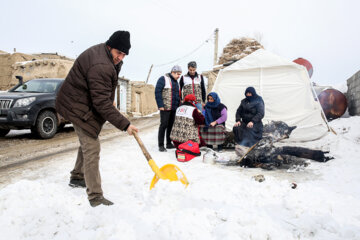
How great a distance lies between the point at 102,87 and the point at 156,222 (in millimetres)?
1305

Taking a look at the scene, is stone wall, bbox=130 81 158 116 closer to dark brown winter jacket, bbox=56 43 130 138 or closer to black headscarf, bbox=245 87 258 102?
black headscarf, bbox=245 87 258 102

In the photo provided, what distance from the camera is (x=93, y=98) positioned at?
6.81 ft

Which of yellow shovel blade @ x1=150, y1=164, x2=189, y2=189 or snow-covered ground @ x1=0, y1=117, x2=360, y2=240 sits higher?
yellow shovel blade @ x1=150, y1=164, x2=189, y2=189

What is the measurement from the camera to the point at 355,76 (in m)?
7.54

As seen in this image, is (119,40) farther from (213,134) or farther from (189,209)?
(213,134)

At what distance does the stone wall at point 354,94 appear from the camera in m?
7.19

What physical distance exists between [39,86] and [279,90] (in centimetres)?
701

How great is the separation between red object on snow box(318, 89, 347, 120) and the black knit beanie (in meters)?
8.61

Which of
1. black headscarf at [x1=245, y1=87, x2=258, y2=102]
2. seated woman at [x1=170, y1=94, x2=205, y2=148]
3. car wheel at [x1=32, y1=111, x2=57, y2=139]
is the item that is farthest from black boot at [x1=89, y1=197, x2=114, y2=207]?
car wheel at [x1=32, y1=111, x2=57, y2=139]

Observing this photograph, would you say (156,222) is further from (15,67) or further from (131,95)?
(131,95)

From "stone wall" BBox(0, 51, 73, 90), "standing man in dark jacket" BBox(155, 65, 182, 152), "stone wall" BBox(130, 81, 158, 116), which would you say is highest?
"stone wall" BBox(0, 51, 73, 90)

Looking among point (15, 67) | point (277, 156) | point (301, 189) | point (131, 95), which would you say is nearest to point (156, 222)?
point (301, 189)

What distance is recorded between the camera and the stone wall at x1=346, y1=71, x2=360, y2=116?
Result: 7.19m

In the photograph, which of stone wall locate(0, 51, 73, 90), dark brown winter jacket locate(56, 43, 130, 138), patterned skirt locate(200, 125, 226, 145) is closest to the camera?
dark brown winter jacket locate(56, 43, 130, 138)
